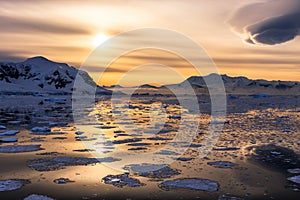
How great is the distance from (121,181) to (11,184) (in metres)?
2.26

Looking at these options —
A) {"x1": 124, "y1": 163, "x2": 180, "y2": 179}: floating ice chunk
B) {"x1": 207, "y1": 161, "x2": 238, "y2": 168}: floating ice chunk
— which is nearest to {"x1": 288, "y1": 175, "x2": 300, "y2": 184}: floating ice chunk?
{"x1": 207, "y1": 161, "x2": 238, "y2": 168}: floating ice chunk

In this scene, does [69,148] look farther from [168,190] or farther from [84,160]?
[168,190]

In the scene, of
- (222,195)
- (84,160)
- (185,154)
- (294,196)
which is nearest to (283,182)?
(294,196)

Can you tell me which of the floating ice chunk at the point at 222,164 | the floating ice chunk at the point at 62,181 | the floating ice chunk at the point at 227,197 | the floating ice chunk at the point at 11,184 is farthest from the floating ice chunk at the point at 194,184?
the floating ice chunk at the point at 11,184

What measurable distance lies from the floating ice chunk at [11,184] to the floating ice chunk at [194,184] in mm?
2925

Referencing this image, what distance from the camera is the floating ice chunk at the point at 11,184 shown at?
6336mm

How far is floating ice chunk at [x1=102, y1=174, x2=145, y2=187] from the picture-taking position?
6.78m

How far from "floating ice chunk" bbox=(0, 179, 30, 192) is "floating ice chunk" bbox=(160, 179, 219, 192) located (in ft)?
9.60

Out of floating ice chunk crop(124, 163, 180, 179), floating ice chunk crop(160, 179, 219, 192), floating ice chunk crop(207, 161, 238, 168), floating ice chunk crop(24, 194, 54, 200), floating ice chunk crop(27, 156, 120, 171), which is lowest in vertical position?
floating ice chunk crop(27, 156, 120, 171)

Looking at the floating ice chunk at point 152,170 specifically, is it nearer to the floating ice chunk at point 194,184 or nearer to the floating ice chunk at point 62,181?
the floating ice chunk at point 194,184

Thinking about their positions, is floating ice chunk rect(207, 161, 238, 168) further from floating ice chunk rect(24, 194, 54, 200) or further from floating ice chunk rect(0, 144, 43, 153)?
floating ice chunk rect(0, 144, 43, 153)

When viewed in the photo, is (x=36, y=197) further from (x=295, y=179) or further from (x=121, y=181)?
(x=295, y=179)

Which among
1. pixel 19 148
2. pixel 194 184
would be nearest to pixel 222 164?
pixel 194 184

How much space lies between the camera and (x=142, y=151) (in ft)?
34.6
